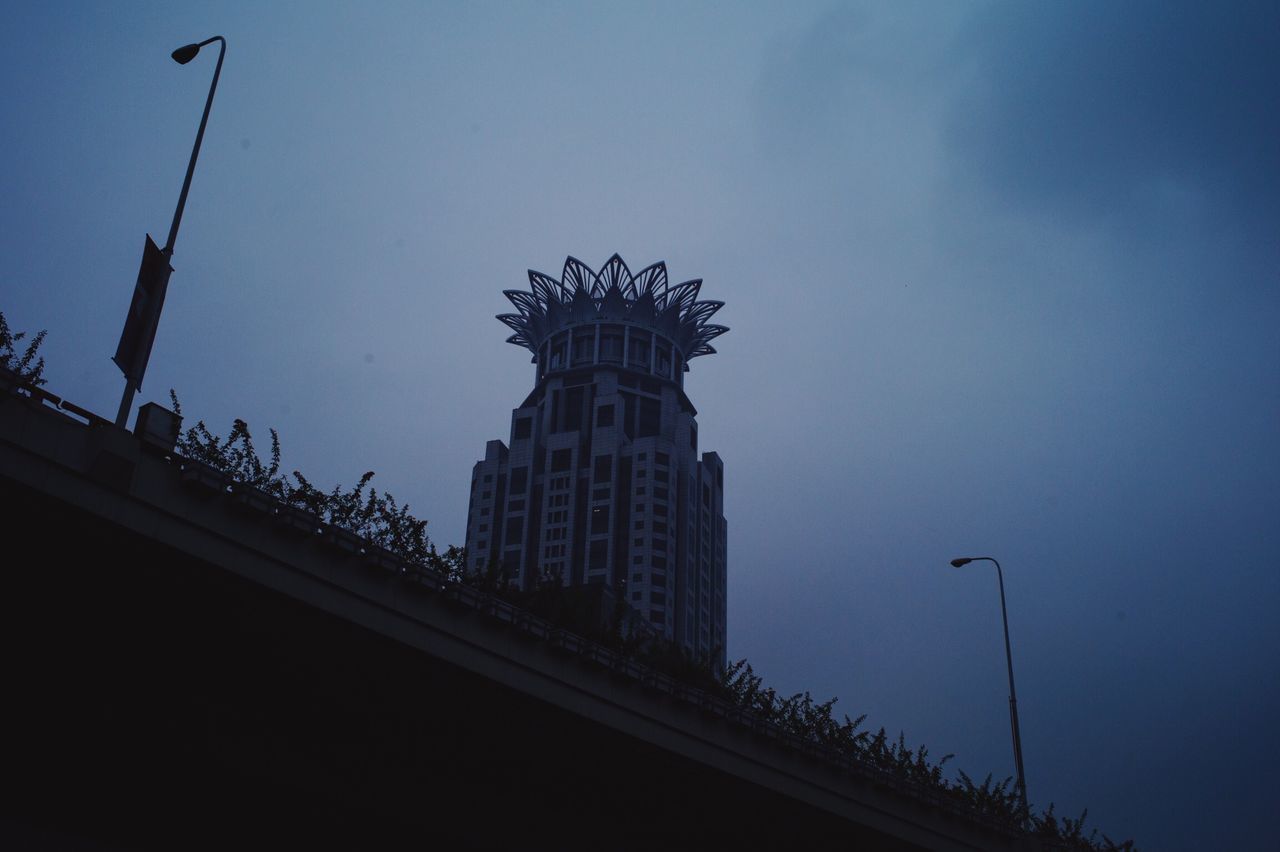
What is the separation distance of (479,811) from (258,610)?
38.9 feet

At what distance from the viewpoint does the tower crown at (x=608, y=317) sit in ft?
623

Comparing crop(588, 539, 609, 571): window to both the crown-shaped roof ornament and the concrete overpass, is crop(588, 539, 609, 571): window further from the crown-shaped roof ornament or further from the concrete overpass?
the concrete overpass

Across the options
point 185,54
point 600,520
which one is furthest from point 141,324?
point 600,520

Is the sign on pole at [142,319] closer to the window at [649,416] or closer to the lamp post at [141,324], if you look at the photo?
the lamp post at [141,324]

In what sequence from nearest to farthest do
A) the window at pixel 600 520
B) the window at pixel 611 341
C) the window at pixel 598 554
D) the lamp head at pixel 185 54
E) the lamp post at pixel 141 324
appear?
the lamp post at pixel 141 324 → the lamp head at pixel 185 54 → the window at pixel 598 554 → the window at pixel 600 520 → the window at pixel 611 341

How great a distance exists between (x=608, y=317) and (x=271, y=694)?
16058 cm

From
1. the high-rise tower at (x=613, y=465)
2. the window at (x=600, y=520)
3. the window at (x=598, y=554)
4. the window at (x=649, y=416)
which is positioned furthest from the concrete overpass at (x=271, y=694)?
the window at (x=649, y=416)

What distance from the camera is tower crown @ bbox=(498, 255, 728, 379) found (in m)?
190

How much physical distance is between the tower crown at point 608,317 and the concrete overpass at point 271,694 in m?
150

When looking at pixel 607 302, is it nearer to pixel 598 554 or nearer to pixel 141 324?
pixel 598 554

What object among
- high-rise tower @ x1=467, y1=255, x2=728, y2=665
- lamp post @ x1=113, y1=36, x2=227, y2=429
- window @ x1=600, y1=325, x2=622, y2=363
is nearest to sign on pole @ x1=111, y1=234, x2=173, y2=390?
lamp post @ x1=113, y1=36, x2=227, y2=429

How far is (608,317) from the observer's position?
19125 centimetres

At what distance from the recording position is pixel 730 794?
43719 mm

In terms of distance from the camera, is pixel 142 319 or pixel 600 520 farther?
pixel 600 520
